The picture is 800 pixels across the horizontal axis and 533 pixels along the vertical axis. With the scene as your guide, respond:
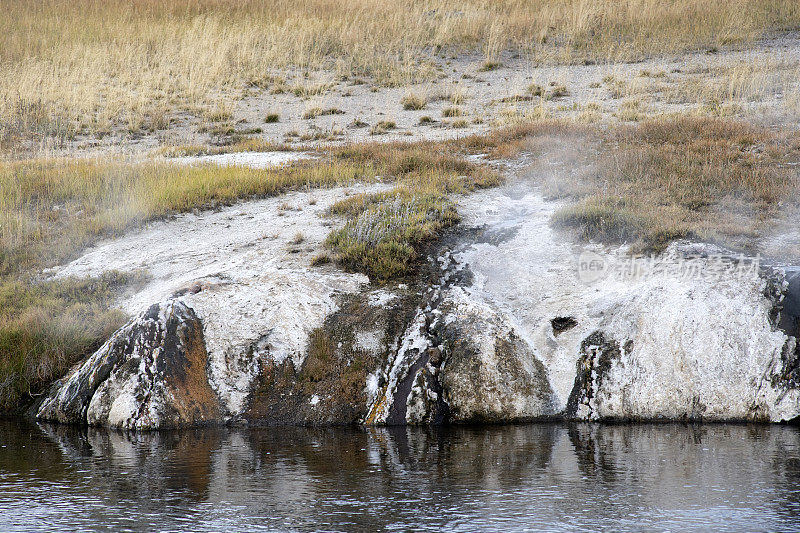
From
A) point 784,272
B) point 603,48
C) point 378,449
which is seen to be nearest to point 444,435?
point 378,449

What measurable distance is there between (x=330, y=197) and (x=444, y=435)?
7.55 metres

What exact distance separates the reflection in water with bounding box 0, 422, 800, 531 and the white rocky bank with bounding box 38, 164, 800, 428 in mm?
443

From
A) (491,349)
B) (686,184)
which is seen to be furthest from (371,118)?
(491,349)

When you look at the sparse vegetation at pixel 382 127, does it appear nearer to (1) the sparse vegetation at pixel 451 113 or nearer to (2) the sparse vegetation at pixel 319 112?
(1) the sparse vegetation at pixel 451 113

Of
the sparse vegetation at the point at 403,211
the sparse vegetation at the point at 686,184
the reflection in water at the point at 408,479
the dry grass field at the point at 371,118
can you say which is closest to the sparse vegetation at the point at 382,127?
the dry grass field at the point at 371,118

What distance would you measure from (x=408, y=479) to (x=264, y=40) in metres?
25.0

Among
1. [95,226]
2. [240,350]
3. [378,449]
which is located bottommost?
[378,449]

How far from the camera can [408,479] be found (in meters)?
7.54

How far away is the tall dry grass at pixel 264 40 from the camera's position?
25.2 m

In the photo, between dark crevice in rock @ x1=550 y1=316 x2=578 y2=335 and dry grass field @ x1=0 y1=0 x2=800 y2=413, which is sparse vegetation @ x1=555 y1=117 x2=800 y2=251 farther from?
dark crevice in rock @ x1=550 y1=316 x2=578 y2=335

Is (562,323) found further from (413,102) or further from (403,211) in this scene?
(413,102)

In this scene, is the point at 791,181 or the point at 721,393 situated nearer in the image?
the point at 721,393

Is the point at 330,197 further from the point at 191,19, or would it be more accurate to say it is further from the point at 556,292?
the point at 191,19

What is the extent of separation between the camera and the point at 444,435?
373 inches
